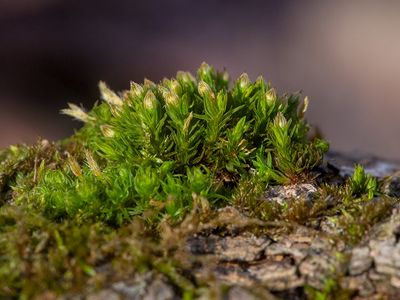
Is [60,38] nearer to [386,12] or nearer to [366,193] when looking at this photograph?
[386,12]

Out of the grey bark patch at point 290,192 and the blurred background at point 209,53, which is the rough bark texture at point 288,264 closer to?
the grey bark patch at point 290,192

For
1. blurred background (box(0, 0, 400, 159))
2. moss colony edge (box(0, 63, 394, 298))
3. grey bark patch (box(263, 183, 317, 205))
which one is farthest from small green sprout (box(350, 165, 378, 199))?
blurred background (box(0, 0, 400, 159))

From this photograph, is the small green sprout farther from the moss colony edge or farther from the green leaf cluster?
Result: the green leaf cluster

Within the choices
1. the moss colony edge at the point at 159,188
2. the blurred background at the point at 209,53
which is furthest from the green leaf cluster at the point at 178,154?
the blurred background at the point at 209,53

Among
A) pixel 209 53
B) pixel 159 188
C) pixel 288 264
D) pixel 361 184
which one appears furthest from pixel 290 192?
pixel 209 53

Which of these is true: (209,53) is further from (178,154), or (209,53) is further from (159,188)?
(159,188)

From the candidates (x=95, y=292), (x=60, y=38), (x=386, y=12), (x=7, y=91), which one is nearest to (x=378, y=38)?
(x=386, y=12)
